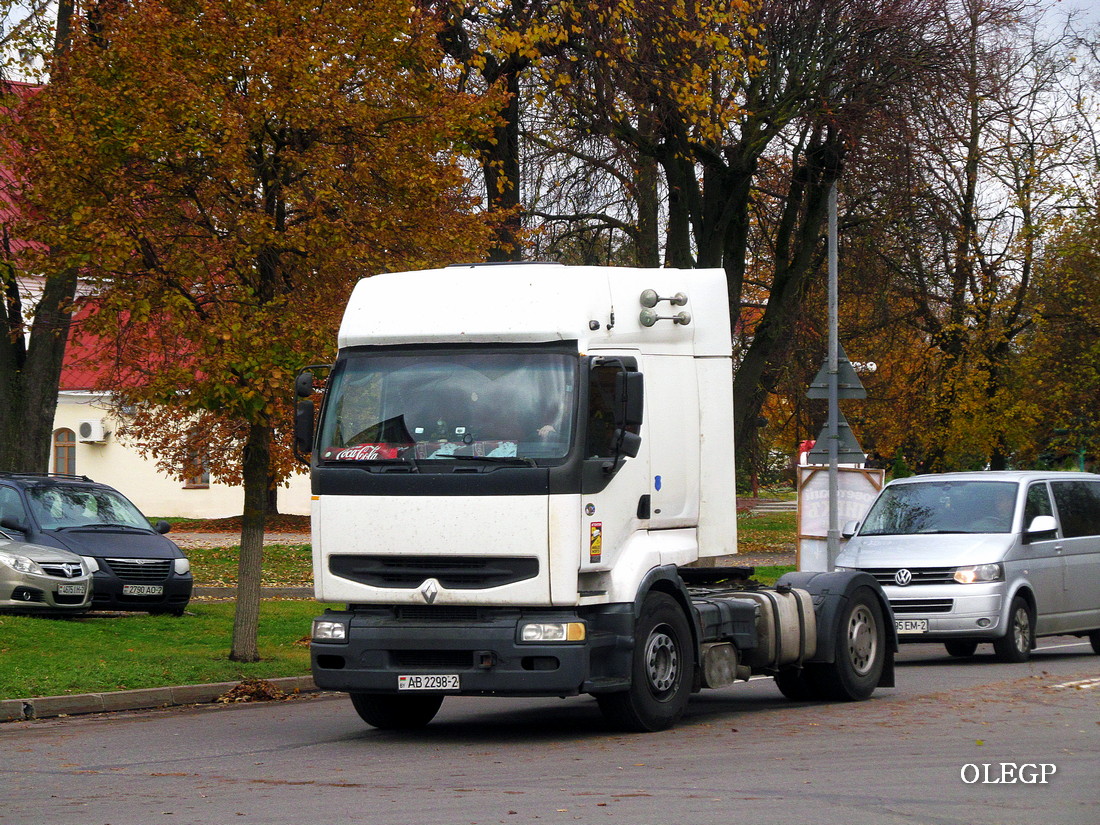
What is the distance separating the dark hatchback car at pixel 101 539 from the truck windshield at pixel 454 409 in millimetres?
8582

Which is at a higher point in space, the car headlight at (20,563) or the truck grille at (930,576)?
the car headlight at (20,563)

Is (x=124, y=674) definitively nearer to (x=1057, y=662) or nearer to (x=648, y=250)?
(x=1057, y=662)

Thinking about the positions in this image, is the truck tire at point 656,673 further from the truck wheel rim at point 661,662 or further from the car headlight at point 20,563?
the car headlight at point 20,563

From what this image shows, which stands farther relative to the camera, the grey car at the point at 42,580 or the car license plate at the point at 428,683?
the grey car at the point at 42,580

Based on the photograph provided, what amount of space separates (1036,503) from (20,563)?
11.2 meters

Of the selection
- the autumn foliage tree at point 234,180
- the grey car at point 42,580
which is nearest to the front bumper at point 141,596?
the grey car at point 42,580

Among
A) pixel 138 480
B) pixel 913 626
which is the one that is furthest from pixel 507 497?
pixel 138 480

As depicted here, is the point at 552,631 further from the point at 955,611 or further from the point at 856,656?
the point at 955,611

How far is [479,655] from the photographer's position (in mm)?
10211

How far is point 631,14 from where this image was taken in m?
22.5

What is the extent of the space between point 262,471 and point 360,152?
3.25 meters

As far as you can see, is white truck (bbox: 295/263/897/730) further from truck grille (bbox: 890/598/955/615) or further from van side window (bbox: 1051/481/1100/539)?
van side window (bbox: 1051/481/1100/539)

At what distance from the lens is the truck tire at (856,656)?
12.6 meters

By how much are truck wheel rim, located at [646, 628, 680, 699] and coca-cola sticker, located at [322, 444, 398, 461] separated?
216 cm
